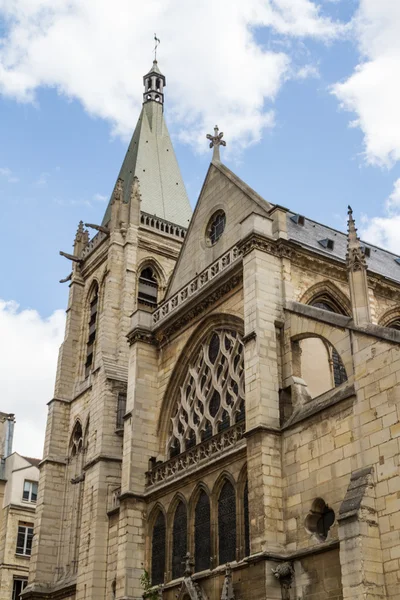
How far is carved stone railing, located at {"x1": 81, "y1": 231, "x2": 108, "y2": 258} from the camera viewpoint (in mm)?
37062

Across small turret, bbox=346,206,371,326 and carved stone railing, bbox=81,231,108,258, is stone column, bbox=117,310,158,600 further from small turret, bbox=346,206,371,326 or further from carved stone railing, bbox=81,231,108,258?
carved stone railing, bbox=81,231,108,258

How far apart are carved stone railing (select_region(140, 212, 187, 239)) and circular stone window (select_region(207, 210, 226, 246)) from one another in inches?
466

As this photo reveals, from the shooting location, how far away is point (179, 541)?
68.4ft

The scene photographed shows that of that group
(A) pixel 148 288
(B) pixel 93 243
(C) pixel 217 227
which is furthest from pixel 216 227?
(B) pixel 93 243

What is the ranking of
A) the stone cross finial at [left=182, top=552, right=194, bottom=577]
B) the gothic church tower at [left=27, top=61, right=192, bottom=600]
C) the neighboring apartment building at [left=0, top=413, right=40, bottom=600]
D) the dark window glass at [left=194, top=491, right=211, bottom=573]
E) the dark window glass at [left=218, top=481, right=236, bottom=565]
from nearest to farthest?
the dark window glass at [left=218, top=481, right=236, bottom=565]
the stone cross finial at [left=182, top=552, right=194, bottom=577]
the dark window glass at [left=194, top=491, right=211, bottom=573]
the gothic church tower at [left=27, top=61, right=192, bottom=600]
the neighboring apartment building at [left=0, top=413, right=40, bottom=600]

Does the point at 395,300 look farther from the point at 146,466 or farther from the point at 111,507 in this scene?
the point at 111,507

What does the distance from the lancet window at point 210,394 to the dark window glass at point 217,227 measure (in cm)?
366

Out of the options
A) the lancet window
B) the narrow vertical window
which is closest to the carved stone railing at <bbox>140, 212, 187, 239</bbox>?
the narrow vertical window

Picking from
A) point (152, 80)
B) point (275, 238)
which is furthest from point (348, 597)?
point (152, 80)

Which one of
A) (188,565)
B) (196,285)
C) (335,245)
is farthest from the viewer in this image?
A: (335,245)

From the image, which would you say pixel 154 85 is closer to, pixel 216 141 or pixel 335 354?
pixel 216 141

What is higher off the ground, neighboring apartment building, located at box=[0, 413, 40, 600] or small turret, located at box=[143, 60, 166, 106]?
small turret, located at box=[143, 60, 166, 106]

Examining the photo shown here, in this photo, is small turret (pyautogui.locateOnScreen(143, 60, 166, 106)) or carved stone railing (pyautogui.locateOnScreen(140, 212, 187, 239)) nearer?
carved stone railing (pyautogui.locateOnScreen(140, 212, 187, 239))

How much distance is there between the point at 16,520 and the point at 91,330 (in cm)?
1087
